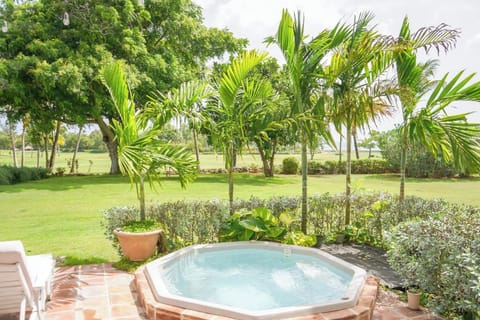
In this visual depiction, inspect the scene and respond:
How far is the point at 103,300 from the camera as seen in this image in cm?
405

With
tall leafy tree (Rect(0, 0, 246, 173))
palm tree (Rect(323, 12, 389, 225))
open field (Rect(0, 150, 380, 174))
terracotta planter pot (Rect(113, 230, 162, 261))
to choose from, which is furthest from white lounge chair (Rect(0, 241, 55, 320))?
tall leafy tree (Rect(0, 0, 246, 173))

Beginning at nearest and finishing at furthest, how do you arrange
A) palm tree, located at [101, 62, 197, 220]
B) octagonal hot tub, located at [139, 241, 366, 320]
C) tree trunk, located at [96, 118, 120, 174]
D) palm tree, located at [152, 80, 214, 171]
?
octagonal hot tub, located at [139, 241, 366, 320] → palm tree, located at [101, 62, 197, 220] → palm tree, located at [152, 80, 214, 171] → tree trunk, located at [96, 118, 120, 174]

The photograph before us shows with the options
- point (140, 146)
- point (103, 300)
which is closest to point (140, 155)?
point (140, 146)

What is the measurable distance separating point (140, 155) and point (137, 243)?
1375 mm

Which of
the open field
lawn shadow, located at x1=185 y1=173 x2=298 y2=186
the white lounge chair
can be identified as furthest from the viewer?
the open field

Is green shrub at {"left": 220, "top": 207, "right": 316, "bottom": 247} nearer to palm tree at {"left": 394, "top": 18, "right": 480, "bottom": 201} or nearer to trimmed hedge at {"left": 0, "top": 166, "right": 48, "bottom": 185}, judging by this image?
palm tree at {"left": 394, "top": 18, "right": 480, "bottom": 201}

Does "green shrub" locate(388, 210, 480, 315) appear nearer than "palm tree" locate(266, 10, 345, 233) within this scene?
Yes

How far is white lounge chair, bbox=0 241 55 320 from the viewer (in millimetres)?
2941

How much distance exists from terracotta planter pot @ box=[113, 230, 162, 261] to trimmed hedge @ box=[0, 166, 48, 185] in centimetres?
1436

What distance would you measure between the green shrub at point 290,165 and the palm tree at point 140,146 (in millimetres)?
18402

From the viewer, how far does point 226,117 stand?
6309mm

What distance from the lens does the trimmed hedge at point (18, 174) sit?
16.3m

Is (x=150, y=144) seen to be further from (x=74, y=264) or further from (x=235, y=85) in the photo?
(x=74, y=264)

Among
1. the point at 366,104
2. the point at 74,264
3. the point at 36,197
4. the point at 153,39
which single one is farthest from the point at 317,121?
the point at 153,39
